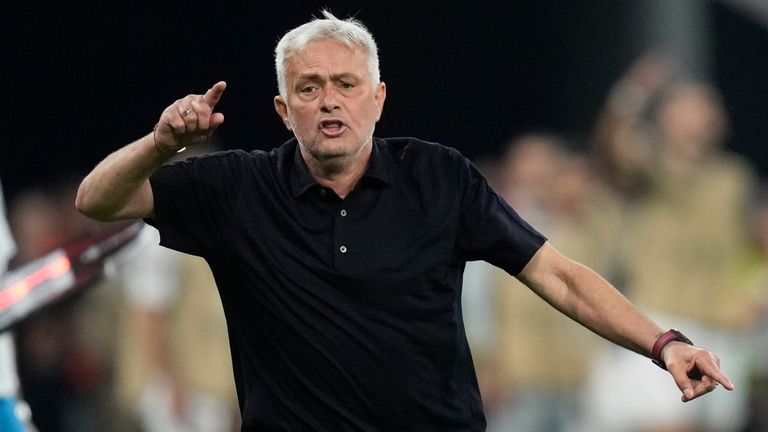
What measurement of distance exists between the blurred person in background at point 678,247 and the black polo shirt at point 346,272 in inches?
151

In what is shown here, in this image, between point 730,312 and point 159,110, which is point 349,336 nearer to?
point 730,312

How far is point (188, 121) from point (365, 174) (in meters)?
0.58

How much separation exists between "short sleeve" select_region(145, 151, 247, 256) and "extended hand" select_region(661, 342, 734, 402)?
1108 millimetres

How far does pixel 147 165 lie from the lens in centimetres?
378

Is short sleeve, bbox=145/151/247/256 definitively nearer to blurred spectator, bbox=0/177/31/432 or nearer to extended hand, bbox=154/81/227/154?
extended hand, bbox=154/81/227/154

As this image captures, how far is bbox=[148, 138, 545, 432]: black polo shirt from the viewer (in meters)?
3.96

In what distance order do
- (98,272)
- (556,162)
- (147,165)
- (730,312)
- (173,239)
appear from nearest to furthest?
1. (147,165)
2. (173,239)
3. (98,272)
4. (730,312)
5. (556,162)

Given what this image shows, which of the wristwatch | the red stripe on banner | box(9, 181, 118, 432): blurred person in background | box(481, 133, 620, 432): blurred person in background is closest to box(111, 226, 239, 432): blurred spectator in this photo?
box(9, 181, 118, 432): blurred person in background

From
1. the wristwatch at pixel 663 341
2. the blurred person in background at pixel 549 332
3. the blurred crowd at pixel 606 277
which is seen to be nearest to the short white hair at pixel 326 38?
the wristwatch at pixel 663 341

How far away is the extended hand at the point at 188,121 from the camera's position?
3.64 meters

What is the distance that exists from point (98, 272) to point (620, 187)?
9.25ft

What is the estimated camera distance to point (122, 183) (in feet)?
12.5

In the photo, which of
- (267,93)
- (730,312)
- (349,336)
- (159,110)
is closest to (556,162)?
(730,312)

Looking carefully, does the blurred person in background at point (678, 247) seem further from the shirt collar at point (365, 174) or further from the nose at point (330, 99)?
the nose at point (330, 99)
